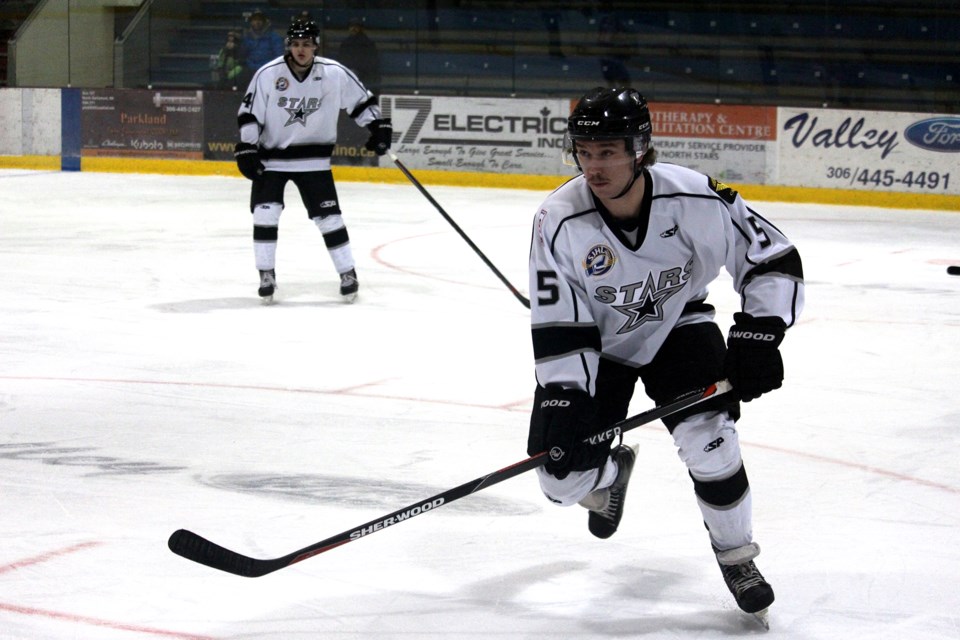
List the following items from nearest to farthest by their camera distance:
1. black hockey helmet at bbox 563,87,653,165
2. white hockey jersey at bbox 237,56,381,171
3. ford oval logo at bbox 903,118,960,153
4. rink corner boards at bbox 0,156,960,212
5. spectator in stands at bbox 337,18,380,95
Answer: black hockey helmet at bbox 563,87,653,165
white hockey jersey at bbox 237,56,381,171
ford oval logo at bbox 903,118,960,153
rink corner boards at bbox 0,156,960,212
spectator in stands at bbox 337,18,380,95

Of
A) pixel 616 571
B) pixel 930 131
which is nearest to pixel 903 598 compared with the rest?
pixel 616 571

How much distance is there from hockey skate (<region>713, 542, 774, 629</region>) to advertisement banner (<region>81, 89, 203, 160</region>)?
1101 cm

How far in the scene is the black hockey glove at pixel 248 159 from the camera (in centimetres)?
620

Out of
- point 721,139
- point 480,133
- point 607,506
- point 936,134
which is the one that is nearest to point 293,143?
point 607,506

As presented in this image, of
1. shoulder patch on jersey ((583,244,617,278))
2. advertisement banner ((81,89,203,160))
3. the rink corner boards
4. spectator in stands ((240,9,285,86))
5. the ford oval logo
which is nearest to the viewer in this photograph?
shoulder patch on jersey ((583,244,617,278))

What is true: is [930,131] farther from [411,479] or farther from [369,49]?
[411,479]

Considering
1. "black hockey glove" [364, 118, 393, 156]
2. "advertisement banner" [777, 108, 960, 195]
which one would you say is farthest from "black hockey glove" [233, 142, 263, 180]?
"advertisement banner" [777, 108, 960, 195]

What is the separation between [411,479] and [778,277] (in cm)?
126

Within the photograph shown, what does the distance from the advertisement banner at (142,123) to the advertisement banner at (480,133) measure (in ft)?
6.54

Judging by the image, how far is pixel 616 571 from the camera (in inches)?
107

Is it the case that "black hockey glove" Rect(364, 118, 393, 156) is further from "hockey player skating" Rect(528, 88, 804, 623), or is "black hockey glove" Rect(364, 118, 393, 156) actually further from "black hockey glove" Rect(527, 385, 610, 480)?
"black hockey glove" Rect(527, 385, 610, 480)

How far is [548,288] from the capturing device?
2.47m

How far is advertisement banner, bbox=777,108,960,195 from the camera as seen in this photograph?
10.2 metres

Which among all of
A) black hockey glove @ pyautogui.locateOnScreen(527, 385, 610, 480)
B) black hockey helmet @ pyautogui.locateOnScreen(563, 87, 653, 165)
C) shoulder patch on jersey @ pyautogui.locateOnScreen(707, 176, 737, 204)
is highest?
black hockey helmet @ pyautogui.locateOnScreen(563, 87, 653, 165)
